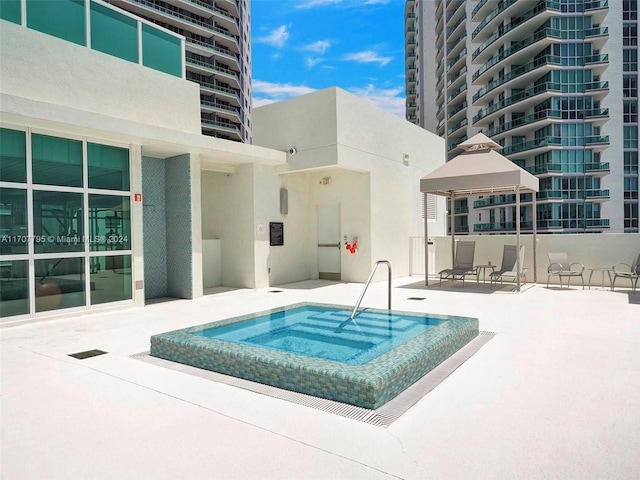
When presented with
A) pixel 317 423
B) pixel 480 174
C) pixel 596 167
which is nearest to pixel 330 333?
pixel 317 423

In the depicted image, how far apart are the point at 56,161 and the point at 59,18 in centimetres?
248

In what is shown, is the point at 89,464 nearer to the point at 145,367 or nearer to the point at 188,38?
the point at 145,367

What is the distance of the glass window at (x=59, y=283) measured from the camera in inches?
275

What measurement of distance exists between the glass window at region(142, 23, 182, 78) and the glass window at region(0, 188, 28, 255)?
3686 millimetres

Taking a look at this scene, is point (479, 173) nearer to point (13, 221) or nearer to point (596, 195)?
point (13, 221)

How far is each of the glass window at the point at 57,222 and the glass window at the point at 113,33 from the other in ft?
9.45

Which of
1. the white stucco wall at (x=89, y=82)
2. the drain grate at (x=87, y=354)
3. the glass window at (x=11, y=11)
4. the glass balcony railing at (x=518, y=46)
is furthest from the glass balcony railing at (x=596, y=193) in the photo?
the drain grate at (x=87, y=354)

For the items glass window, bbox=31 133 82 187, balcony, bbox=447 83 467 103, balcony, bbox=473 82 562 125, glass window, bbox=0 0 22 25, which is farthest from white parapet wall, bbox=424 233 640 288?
balcony, bbox=447 83 467 103

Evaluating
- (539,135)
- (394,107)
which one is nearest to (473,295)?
(539,135)

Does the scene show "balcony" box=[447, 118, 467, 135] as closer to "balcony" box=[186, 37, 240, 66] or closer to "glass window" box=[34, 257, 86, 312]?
"balcony" box=[186, 37, 240, 66]

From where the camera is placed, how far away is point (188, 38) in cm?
4628

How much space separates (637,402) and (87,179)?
320 inches

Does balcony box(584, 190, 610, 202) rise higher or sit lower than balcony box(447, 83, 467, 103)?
lower

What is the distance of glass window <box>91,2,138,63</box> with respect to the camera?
7930 millimetres
